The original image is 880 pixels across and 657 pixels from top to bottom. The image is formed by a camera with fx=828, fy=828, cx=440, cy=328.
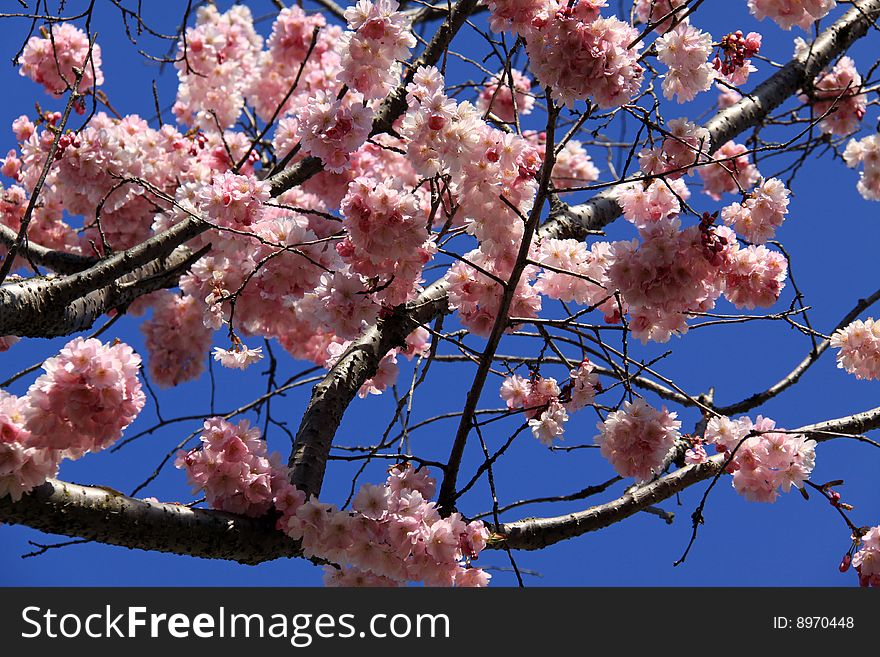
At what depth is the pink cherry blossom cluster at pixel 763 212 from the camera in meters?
2.43

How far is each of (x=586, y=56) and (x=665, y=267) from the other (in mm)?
575

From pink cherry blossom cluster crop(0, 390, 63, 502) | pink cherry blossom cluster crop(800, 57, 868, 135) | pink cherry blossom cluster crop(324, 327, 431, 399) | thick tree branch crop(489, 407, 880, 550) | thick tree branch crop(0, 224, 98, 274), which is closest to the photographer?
pink cherry blossom cluster crop(0, 390, 63, 502)

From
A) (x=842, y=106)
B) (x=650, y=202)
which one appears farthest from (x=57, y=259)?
(x=842, y=106)

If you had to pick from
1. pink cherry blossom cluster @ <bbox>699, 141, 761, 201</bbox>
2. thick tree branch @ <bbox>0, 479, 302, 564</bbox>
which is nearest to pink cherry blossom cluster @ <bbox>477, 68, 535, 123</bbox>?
pink cherry blossom cluster @ <bbox>699, 141, 761, 201</bbox>

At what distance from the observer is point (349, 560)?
7.55 feet

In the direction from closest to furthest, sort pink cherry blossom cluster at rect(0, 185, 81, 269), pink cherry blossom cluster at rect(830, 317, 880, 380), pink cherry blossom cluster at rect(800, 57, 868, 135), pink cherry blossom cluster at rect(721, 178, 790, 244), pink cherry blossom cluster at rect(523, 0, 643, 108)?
1. pink cherry blossom cluster at rect(523, 0, 643, 108)
2. pink cherry blossom cluster at rect(721, 178, 790, 244)
3. pink cherry blossom cluster at rect(830, 317, 880, 380)
4. pink cherry blossom cluster at rect(0, 185, 81, 269)
5. pink cherry blossom cluster at rect(800, 57, 868, 135)

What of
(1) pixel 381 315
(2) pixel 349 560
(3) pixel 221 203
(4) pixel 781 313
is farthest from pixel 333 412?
(4) pixel 781 313

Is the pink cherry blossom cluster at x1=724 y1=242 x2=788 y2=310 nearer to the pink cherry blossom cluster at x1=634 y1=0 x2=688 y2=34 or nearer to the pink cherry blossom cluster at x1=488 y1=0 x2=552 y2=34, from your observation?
the pink cherry blossom cluster at x1=634 y1=0 x2=688 y2=34

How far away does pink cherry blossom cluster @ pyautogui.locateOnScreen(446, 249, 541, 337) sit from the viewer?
2.52 metres

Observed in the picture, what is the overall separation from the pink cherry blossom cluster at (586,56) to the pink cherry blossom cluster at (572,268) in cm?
54

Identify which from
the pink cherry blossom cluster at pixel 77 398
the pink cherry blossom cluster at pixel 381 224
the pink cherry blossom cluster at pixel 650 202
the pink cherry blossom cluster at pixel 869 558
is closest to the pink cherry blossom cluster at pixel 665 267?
the pink cherry blossom cluster at pixel 650 202

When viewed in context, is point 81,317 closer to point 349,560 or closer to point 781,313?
point 349,560

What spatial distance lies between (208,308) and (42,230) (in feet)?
5.99

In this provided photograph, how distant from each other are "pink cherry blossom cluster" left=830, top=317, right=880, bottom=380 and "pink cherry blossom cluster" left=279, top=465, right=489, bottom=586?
4.90 feet
